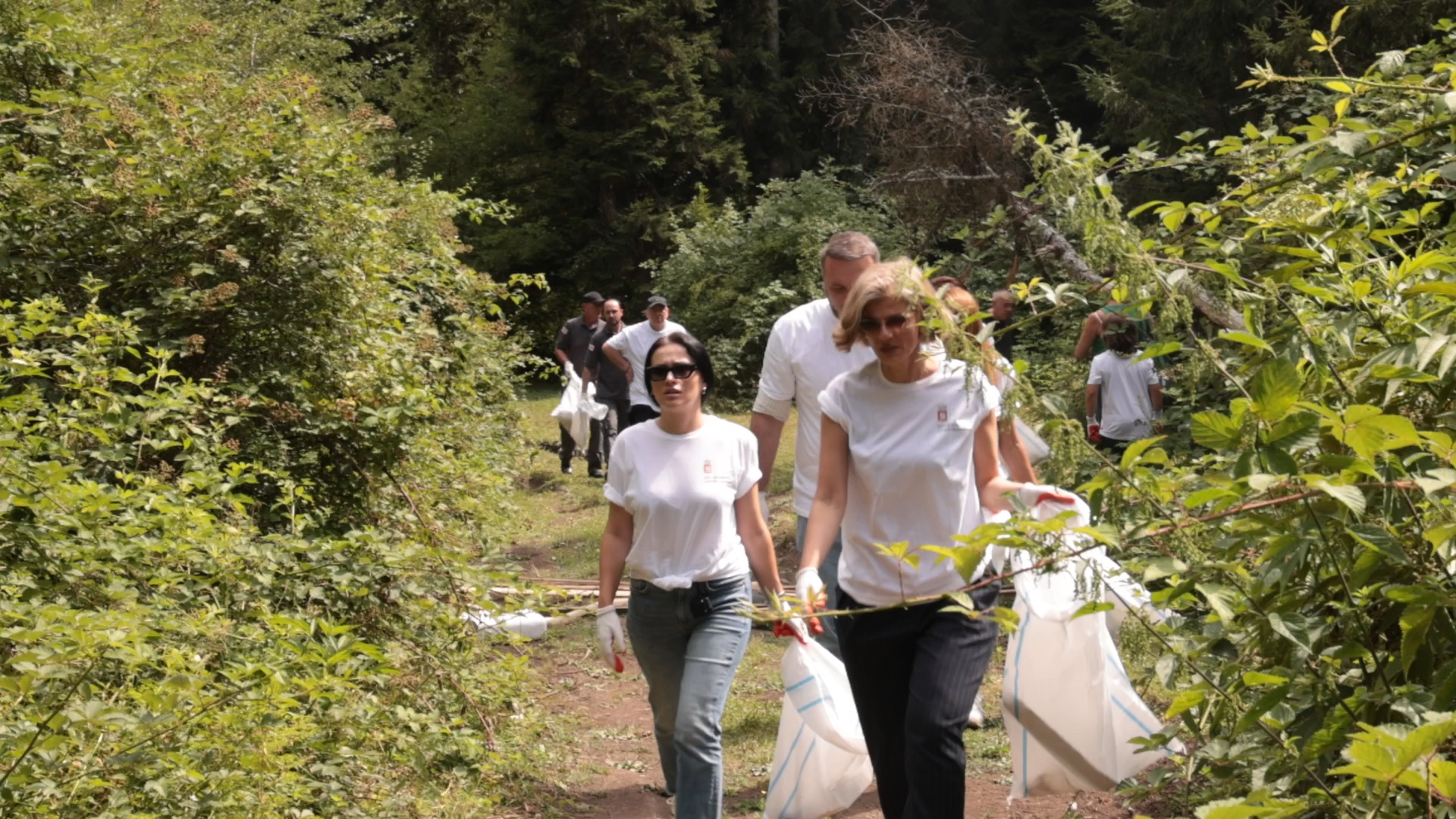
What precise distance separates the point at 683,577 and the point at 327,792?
1.30 metres

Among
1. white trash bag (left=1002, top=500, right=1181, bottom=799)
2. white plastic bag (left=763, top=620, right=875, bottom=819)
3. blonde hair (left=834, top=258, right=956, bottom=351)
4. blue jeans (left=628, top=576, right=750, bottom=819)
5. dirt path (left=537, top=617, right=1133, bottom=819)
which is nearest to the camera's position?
blonde hair (left=834, top=258, right=956, bottom=351)

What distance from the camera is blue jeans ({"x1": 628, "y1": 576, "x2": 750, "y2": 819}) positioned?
15.9 ft

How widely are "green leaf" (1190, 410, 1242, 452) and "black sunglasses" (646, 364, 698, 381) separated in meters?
3.07

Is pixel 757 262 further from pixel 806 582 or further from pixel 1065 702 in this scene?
pixel 806 582

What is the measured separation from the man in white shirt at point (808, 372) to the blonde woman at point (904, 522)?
3.63 ft

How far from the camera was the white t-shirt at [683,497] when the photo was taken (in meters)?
5.04

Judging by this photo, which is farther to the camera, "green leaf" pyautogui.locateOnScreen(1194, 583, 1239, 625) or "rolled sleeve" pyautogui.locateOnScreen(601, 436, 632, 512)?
"rolled sleeve" pyautogui.locateOnScreen(601, 436, 632, 512)

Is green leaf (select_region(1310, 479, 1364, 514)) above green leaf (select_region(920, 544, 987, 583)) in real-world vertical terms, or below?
above

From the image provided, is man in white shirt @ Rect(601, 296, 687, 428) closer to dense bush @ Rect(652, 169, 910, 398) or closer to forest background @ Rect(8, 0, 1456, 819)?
forest background @ Rect(8, 0, 1456, 819)

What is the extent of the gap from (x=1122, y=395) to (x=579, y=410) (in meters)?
6.48

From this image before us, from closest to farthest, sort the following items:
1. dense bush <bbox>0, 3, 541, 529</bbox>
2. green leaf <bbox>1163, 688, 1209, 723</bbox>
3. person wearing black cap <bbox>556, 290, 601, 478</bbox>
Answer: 1. green leaf <bbox>1163, 688, 1209, 723</bbox>
2. dense bush <bbox>0, 3, 541, 529</bbox>
3. person wearing black cap <bbox>556, 290, 601, 478</bbox>

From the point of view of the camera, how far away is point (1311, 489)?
2084 mm

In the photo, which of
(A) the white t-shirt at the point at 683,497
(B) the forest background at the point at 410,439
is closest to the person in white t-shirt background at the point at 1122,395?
(B) the forest background at the point at 410,439

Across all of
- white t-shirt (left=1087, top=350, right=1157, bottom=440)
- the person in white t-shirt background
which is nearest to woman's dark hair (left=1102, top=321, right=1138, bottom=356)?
the person in white t-shirt background
